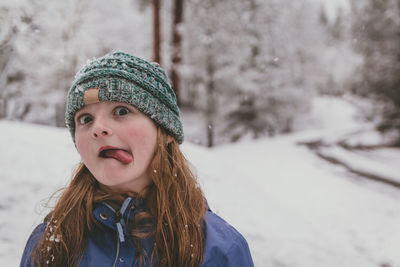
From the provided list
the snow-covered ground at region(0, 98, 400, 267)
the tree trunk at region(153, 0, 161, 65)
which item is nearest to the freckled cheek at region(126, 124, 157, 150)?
the snow-covered ground at region(0, 98, 400, 267)

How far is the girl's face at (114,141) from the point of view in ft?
4.72

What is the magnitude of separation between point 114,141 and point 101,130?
0.09 meters

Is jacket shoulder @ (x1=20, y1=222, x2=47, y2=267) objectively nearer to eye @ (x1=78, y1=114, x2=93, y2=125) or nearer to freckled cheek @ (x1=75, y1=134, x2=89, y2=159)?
freckled cheek @ (x1=75, y1=134, x2=89, y2=159)

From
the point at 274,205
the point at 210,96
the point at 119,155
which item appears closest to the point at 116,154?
the point at 119,155

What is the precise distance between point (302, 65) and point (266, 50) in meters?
9.06

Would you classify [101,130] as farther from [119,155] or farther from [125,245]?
[125,245]

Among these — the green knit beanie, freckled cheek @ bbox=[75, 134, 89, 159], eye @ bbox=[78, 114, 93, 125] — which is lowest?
freckled cheek @ bbox=[75, 134, 89, 159]

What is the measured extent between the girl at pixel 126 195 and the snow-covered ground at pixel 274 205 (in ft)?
2.04

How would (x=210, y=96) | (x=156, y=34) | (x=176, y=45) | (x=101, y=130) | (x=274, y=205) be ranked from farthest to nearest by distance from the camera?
(x=210, y=96)
(x=176, y=45)
(x=156, y=34)
(x=274, y=205)
(x=101, y=130)

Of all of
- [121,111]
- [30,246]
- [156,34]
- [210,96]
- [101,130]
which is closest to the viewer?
[101,130]

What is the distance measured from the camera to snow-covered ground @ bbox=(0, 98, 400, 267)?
402 cm

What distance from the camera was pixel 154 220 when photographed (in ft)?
5.15

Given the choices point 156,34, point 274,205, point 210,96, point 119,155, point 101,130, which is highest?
point 156,34

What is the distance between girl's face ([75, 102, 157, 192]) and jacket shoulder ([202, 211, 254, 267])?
1.69 feet
